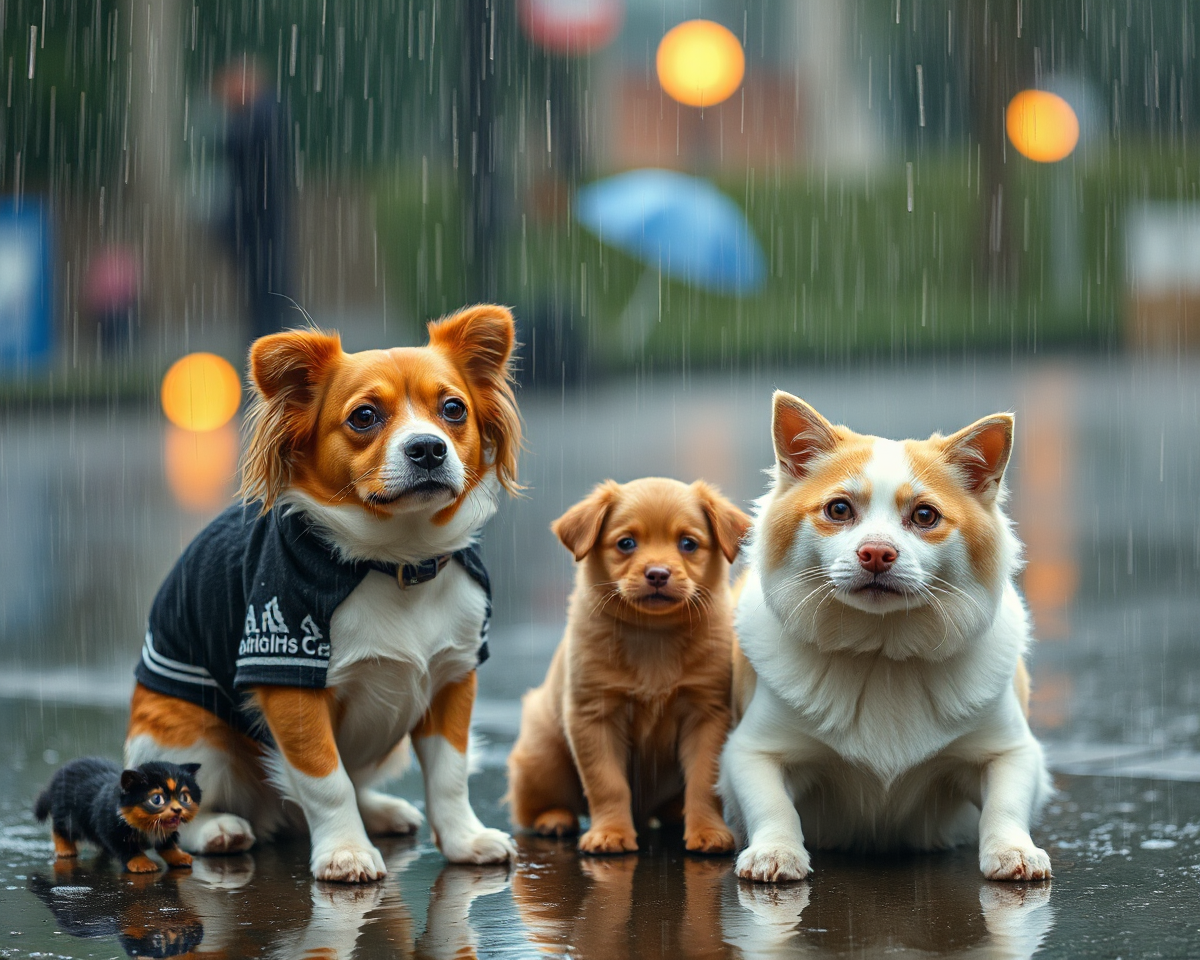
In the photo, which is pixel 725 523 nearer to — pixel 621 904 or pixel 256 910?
pixel 621 904

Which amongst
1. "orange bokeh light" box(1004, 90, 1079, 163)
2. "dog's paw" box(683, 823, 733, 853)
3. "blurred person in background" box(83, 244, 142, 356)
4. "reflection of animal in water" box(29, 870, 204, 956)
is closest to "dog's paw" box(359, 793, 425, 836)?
"reflection of animal in water" box(29, 870, 204, 956)

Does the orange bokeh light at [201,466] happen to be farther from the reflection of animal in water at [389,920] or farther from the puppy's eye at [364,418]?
the reflection of animal in water at [389,920]

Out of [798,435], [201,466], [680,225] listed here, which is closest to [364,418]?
[798,435]

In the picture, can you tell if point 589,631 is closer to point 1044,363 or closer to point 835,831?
point 835,831

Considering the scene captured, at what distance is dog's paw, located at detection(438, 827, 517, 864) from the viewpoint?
475 centimetres

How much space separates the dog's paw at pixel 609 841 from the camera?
4.74 m

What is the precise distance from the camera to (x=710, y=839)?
4703mm

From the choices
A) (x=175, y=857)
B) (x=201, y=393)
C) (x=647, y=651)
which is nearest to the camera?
(x=175, y=857)

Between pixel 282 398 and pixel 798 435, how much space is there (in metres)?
1.41

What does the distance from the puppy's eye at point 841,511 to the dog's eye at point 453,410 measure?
1057 millimetres

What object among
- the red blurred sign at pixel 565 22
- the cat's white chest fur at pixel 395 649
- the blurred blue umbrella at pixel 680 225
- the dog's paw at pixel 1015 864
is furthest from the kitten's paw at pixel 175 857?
the red blurred sign at pixel 565 22

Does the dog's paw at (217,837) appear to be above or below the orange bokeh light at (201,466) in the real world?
below

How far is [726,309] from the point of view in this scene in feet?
97.6

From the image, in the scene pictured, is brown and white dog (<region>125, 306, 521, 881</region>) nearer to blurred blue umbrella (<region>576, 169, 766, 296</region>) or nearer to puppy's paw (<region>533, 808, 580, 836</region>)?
puppy's paw (<region>533, 808, 580, 836</region>)
